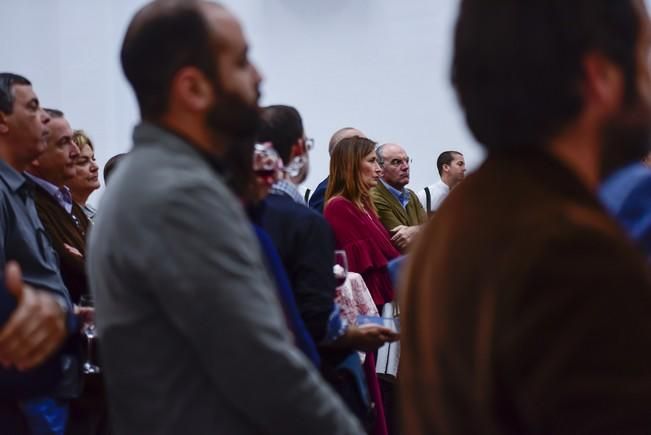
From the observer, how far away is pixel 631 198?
1507mm

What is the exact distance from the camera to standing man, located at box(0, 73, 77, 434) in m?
1.44

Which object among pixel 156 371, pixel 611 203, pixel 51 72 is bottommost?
pixel 51 72

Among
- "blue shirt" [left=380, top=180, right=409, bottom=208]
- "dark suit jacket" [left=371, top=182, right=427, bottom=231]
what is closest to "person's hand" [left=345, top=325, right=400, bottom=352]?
"dark suit jacket" [left=371, top=182, right=427, bottom=231]

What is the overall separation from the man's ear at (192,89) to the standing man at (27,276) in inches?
13.3

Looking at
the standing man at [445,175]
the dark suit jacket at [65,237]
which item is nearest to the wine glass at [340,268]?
the dark suit jacket at [65,237]

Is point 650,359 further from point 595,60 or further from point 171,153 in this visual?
point 171,153

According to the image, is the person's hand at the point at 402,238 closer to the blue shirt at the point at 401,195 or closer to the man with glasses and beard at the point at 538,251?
the blue shirt at the point at 401,195

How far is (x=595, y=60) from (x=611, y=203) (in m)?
0.64

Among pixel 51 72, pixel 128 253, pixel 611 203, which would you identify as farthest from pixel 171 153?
pixel 51 72

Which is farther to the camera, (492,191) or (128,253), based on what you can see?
(128,253)

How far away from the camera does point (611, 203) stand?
152 cm

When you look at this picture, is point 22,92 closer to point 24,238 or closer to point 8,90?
point 8,90

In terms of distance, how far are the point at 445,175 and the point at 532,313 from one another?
20.7 ft

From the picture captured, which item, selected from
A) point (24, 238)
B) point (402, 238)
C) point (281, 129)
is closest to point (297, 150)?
point (281, 129)
